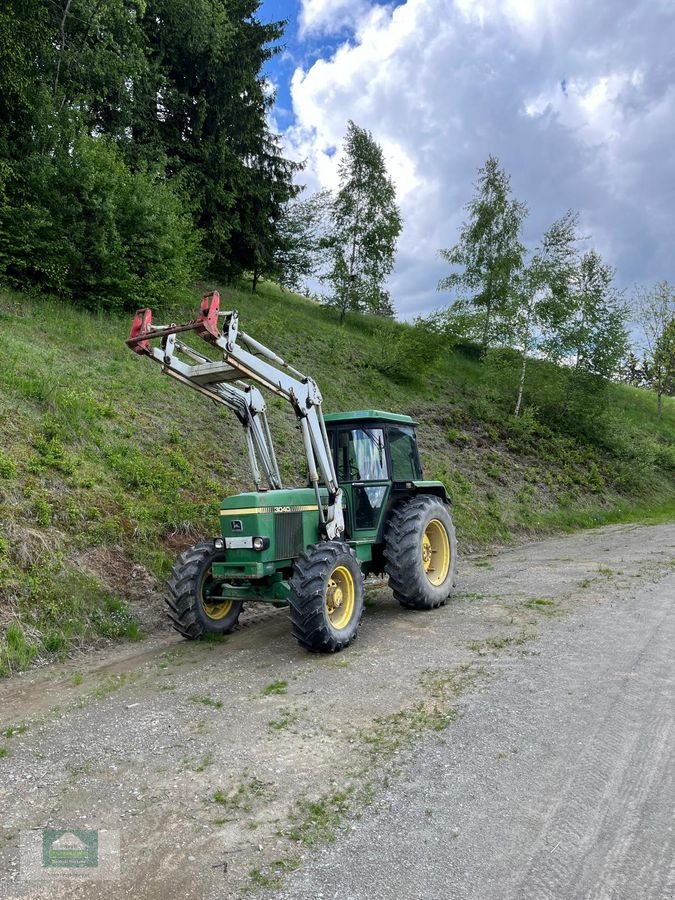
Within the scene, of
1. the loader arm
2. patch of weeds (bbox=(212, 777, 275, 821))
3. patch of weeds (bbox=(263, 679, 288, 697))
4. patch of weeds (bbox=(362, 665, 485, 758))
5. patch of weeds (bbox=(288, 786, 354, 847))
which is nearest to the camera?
patch of weeds (bbox=(288, 786, 354, 847))

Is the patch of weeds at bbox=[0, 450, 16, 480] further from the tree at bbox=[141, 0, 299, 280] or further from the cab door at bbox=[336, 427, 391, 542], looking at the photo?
the tree at bbox=[141, 0, 299, 280]

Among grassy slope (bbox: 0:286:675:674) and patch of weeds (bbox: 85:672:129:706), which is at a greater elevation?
grassy slope (bbox: 0:286:675:674)

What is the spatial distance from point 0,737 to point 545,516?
48.0 feet

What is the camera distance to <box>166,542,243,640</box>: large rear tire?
637 centimetres

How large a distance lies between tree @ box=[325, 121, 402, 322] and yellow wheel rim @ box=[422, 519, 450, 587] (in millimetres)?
20866

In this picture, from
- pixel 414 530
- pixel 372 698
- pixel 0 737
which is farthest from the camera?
pixel 414 530

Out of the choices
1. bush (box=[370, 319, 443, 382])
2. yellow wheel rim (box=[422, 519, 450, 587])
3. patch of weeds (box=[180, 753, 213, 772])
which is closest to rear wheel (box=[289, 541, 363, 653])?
patch of weeds (box=[180, 753, 213, 772])

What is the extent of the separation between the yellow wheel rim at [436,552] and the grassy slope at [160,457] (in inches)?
124

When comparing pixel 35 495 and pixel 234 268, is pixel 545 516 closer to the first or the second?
pixel 35 495

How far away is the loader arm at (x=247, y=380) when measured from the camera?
5820mm

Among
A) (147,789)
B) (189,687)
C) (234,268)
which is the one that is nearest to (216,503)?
(189,687)

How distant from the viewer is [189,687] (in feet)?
16.9

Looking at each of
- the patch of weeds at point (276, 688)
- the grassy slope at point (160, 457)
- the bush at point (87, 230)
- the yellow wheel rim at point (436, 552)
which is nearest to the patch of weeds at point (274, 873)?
the patch of weeds at point (276, 688)

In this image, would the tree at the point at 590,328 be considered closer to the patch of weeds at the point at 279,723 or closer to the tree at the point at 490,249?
the tree at the point at 490,249
